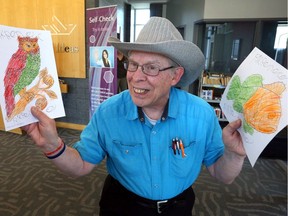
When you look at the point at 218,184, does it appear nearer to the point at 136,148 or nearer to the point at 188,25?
the point at 136,148

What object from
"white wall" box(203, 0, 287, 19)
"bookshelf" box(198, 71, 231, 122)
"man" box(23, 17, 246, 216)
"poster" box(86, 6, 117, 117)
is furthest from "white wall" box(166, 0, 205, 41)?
"man" box(23, 17, 246, 216)

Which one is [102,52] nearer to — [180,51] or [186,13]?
[180,51]

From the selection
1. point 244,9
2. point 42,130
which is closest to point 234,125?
point 42,130

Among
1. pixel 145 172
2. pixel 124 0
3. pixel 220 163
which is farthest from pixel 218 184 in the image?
pixel 124 0

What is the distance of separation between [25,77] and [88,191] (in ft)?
5.94

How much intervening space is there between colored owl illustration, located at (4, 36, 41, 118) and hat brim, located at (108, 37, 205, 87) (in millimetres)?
362

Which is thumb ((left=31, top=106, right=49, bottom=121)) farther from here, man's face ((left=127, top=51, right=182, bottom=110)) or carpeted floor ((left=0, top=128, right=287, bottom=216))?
carpeted floor ((left=0, top=128, right=287, bottom=216))

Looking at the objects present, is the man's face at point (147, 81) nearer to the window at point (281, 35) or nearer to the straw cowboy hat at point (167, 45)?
the straw cowboy hat at point (167, 45)

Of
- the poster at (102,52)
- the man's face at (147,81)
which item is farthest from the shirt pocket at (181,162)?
the poster at (102,52)

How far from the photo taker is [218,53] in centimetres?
444

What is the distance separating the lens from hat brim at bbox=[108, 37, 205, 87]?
3.01 ft

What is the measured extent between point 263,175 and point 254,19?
103 inches

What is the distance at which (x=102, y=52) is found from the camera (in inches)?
133

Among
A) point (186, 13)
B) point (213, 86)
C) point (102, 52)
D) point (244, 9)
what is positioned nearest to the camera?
point (102, 52)
